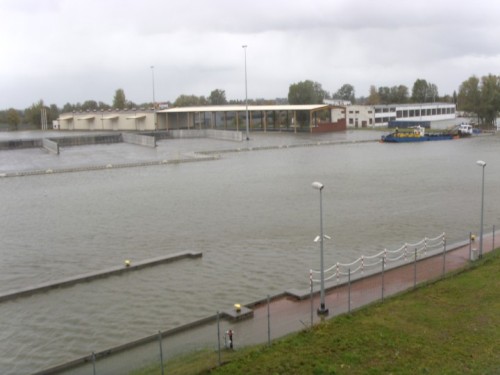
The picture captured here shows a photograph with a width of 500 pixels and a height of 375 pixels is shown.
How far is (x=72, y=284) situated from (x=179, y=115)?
72372mm

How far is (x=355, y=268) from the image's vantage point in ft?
52.1

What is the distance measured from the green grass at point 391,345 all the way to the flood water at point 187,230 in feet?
9.65

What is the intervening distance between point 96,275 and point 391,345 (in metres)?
8.83

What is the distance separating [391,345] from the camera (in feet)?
32.7

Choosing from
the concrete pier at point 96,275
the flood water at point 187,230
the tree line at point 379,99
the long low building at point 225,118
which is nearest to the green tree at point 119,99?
the tree line at point 379,99

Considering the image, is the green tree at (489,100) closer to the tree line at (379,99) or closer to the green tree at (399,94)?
the tree line at (379,99)

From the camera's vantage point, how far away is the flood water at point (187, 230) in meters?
12.8

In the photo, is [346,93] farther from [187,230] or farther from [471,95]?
[187,230]

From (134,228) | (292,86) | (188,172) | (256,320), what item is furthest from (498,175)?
(292,86)

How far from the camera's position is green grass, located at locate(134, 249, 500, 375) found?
30.1ft

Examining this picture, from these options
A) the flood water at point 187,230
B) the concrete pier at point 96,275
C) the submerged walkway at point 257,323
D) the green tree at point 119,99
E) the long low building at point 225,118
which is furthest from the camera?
the green tree at point 119,99

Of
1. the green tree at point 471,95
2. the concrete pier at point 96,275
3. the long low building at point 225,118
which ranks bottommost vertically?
the concrete pier at point 96,275

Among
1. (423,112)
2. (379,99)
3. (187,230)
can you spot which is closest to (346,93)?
(379,99)

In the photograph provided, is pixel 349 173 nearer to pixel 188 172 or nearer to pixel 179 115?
pixel 188 172
